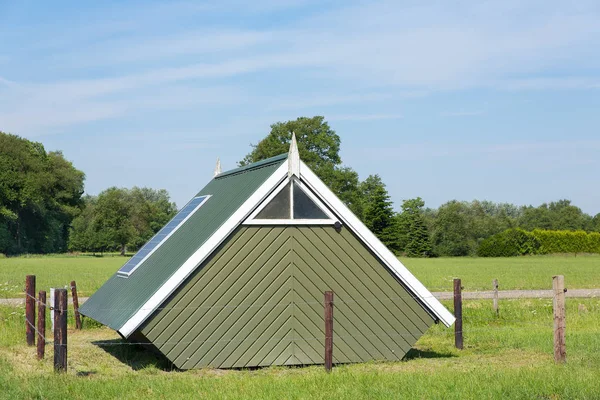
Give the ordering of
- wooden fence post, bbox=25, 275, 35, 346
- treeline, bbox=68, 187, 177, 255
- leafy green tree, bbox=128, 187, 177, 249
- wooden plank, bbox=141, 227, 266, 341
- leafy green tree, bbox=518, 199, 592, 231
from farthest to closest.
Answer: leafy green tree, bbox=518, 199, 592, 231 < leafy green tree, bbox=128, 187, 177, 249 < treeline, bbox=68, 187, 177, 255 < wooden fence post, bbox=25, 275, 35, 346 < wooden plank, bbox=141, 227, 266, 341

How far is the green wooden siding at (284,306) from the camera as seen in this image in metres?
14.1

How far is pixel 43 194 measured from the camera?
357 ft

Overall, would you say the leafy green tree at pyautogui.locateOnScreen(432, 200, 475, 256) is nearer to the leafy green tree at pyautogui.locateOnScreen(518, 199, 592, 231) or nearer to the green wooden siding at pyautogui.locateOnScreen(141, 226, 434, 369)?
the leafy green tree at pyautogui.locateOnScreen(518, 199, 592, 231)

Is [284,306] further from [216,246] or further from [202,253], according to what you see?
[202,253]

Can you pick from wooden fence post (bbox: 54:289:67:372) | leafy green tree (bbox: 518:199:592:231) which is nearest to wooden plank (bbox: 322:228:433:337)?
wooden fence post (bbox: 54:289:67:372)

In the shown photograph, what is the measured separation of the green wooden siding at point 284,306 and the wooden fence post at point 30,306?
3606 mm

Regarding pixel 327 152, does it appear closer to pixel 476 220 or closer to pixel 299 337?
pixel 476 220

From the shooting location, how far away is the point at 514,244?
341 feet

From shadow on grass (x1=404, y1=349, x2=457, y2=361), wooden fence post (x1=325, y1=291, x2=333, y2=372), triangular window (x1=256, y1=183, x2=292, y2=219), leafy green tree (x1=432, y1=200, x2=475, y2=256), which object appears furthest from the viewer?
leafy green tree (x1=432, y1=200, x2=475, y2=256)

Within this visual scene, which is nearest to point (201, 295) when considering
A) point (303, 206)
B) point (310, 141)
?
point (303, 206)

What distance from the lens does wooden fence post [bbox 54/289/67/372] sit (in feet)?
42.0

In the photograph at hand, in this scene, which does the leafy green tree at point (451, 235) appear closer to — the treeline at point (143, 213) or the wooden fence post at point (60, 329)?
the treeline at point (143, 213)

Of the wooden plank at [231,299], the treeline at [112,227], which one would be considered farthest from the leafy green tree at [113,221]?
the wooden plank at [231,299]

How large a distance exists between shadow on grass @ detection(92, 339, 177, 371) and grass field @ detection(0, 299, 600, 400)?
0.08ft
